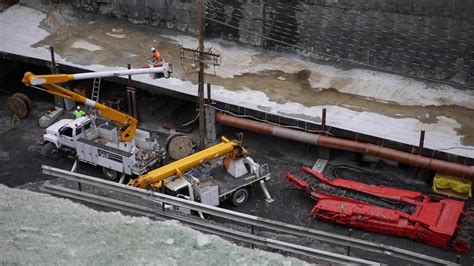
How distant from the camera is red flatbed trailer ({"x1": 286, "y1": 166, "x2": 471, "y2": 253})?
20453 millimetres

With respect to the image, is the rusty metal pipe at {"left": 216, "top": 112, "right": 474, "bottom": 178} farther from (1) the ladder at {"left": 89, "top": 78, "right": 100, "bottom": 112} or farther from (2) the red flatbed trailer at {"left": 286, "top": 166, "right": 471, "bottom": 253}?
(1) the ladder at {"left": 89, "top": 78, "right": 100, "bottom": 112}

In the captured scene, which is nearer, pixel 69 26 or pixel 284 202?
pixel 284 202

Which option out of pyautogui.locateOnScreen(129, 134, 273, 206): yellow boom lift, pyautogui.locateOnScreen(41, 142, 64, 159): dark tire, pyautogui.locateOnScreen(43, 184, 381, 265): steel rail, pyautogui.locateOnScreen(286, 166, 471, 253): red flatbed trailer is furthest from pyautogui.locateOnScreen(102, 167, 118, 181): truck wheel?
pyautogui.locateOnScreen(43, 184, 381, 265): steel rail

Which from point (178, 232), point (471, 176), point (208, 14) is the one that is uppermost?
point (178, 232)

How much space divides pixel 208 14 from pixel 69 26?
7.84m

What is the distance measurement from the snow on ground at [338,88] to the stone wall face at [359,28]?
74 centimetres

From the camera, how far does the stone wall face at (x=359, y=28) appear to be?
26656mm

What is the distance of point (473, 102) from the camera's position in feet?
84.8

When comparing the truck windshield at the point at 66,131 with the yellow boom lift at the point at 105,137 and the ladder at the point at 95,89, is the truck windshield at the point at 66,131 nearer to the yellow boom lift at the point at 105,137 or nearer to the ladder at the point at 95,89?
the yellow boom lift at the point at 105,137

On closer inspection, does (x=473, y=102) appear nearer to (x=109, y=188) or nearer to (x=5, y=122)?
(x=109, y=188)

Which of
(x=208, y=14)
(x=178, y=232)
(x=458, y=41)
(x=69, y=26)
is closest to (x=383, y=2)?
(x=458, y=41)

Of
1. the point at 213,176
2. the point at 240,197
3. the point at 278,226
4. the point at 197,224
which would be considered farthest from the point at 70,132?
the point at 278,226

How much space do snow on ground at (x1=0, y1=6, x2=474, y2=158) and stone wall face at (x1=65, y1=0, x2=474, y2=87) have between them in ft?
2.42

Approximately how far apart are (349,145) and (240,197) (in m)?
4.64
